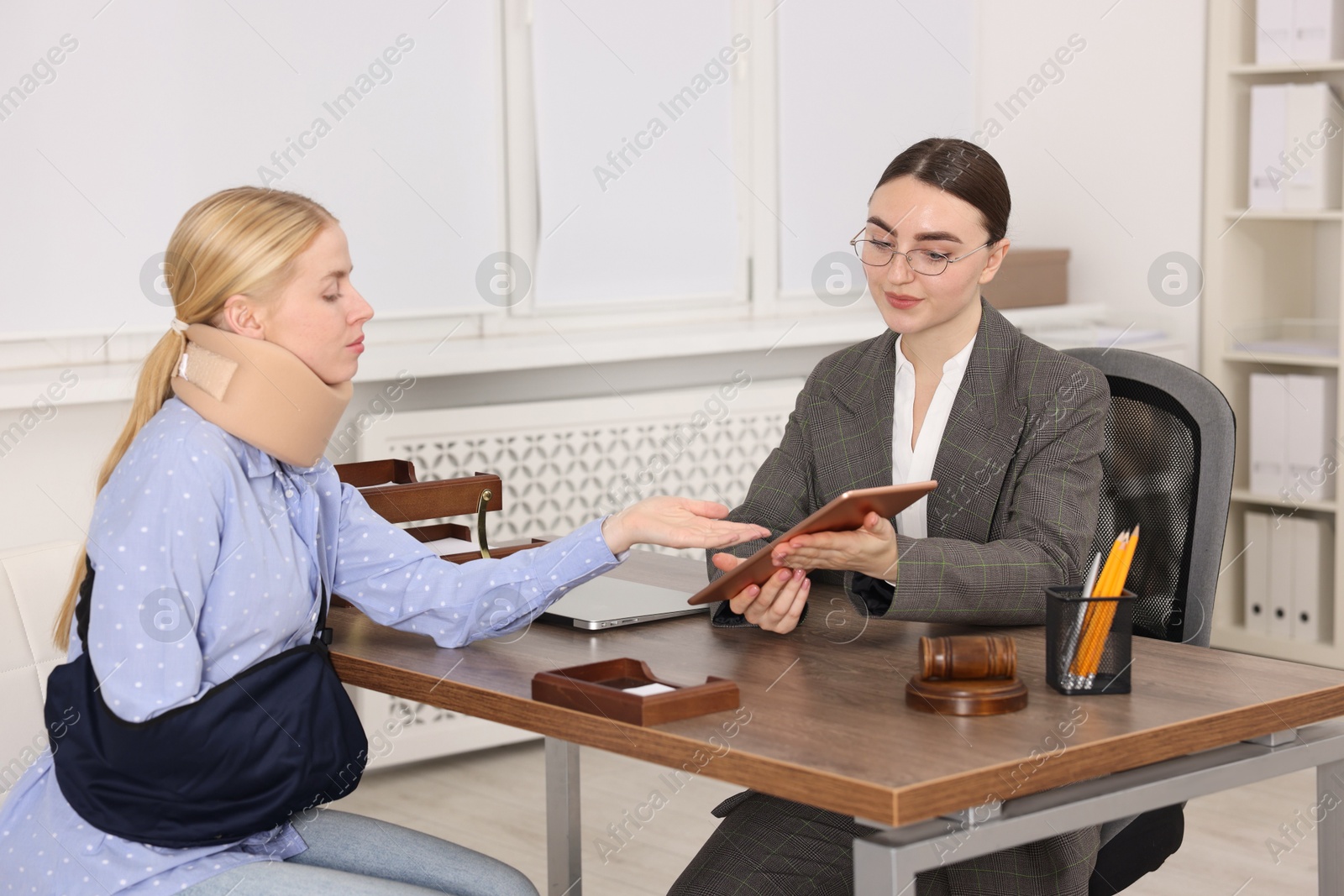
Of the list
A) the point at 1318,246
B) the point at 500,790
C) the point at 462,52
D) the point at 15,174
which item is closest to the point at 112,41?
the point at 15,174

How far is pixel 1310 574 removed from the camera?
4.18 m

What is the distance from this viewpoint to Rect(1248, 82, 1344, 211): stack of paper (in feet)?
13.2

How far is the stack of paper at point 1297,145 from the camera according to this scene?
402 centimetres

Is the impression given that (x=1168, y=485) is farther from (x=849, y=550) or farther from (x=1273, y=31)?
(x=1273, y=31)

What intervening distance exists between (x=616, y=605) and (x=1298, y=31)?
299 cm

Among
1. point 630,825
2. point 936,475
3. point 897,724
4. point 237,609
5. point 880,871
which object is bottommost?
point 630,825

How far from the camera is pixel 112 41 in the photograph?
303cm

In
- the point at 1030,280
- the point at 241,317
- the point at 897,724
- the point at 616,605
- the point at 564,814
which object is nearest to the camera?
the point at 897,724

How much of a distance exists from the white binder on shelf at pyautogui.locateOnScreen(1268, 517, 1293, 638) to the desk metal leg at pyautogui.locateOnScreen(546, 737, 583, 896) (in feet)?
8.73

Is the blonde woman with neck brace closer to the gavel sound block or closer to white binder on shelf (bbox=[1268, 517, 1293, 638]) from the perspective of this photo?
the gavel sound block

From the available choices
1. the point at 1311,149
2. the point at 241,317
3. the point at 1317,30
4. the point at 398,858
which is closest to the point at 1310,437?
the point at 1311,149

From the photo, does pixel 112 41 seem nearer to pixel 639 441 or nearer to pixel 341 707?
pixel 639 441

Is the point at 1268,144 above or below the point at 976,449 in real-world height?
above

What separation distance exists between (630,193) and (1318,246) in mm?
2066
